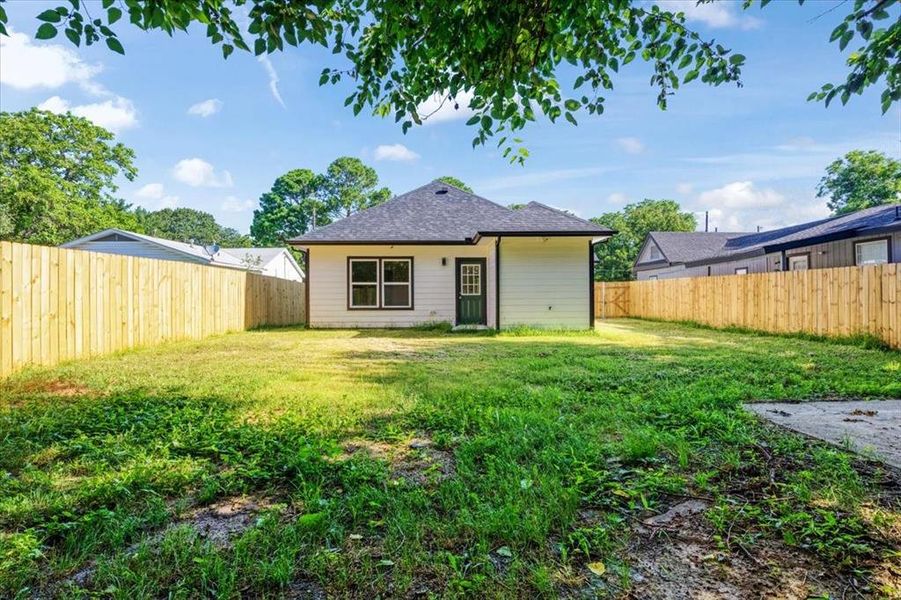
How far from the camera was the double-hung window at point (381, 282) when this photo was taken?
46.2ft

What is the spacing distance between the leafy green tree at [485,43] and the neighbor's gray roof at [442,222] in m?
7.11

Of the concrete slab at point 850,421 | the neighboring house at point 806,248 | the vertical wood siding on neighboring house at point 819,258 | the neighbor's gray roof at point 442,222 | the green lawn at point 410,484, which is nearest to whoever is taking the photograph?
the green lawn at point 410,484

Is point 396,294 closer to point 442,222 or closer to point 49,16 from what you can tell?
point 442,222

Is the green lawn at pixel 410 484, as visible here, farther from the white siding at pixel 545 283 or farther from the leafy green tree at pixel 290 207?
the leafy green tree at pixel 290 207

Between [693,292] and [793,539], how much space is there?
14.8 metres

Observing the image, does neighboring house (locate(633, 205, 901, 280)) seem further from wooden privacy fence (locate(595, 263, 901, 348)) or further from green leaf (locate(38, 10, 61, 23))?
green leaf (locate(38, 10, 61, 23))

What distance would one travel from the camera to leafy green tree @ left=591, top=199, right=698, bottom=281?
35031 millimetres

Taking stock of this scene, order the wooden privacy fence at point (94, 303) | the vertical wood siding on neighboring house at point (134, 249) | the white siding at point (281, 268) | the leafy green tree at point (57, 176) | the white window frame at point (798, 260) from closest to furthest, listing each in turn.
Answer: the wooden privacy fence at point (94, 303) → the white window frame at point (798, 260) → the vertical wood siding on neighboring house at point (134, 249) → the leafy green tree at point (57, 176) → the white siding at point (281, 268)

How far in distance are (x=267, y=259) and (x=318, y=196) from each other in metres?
16.7

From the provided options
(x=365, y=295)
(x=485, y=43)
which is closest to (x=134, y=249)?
(x=365, y=295)

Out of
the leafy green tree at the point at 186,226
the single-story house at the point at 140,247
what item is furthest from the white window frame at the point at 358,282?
the leafy green tree at the point at 186,226

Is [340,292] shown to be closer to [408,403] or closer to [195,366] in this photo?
[195,366]

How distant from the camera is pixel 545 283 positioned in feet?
38.8

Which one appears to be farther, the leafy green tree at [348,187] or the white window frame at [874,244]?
the leafy green tree at [348,187]
